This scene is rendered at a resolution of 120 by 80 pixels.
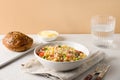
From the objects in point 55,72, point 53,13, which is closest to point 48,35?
point 53,13

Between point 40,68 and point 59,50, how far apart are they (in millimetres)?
114

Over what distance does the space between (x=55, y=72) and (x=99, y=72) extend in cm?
18

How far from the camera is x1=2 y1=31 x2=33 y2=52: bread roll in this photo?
1.09 meters

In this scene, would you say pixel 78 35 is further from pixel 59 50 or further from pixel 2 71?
pixel 2 71

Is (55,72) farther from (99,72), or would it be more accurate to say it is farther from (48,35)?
(48,35)

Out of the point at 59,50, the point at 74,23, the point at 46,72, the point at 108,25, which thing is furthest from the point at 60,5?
the point at 46,72

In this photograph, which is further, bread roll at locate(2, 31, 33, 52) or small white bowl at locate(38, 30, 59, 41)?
small white bowl at locate(38, 30, 59, 41)

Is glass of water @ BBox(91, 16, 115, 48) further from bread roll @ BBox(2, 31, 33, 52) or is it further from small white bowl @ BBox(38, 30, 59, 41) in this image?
bread roll @ BBox(2, 31, 33, 52)

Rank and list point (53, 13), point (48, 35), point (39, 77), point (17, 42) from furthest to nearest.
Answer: point (53, 13), point (48, 35), point (17, 42), point (39, 77)

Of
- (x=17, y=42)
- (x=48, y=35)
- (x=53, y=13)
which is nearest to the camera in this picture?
(x=17, y=42)

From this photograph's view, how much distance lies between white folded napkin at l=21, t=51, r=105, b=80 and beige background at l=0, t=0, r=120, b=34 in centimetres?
40

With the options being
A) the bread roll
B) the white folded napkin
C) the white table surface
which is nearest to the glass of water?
the white table surface

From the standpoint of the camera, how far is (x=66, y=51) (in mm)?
957

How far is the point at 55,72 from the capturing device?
0.89 meters
